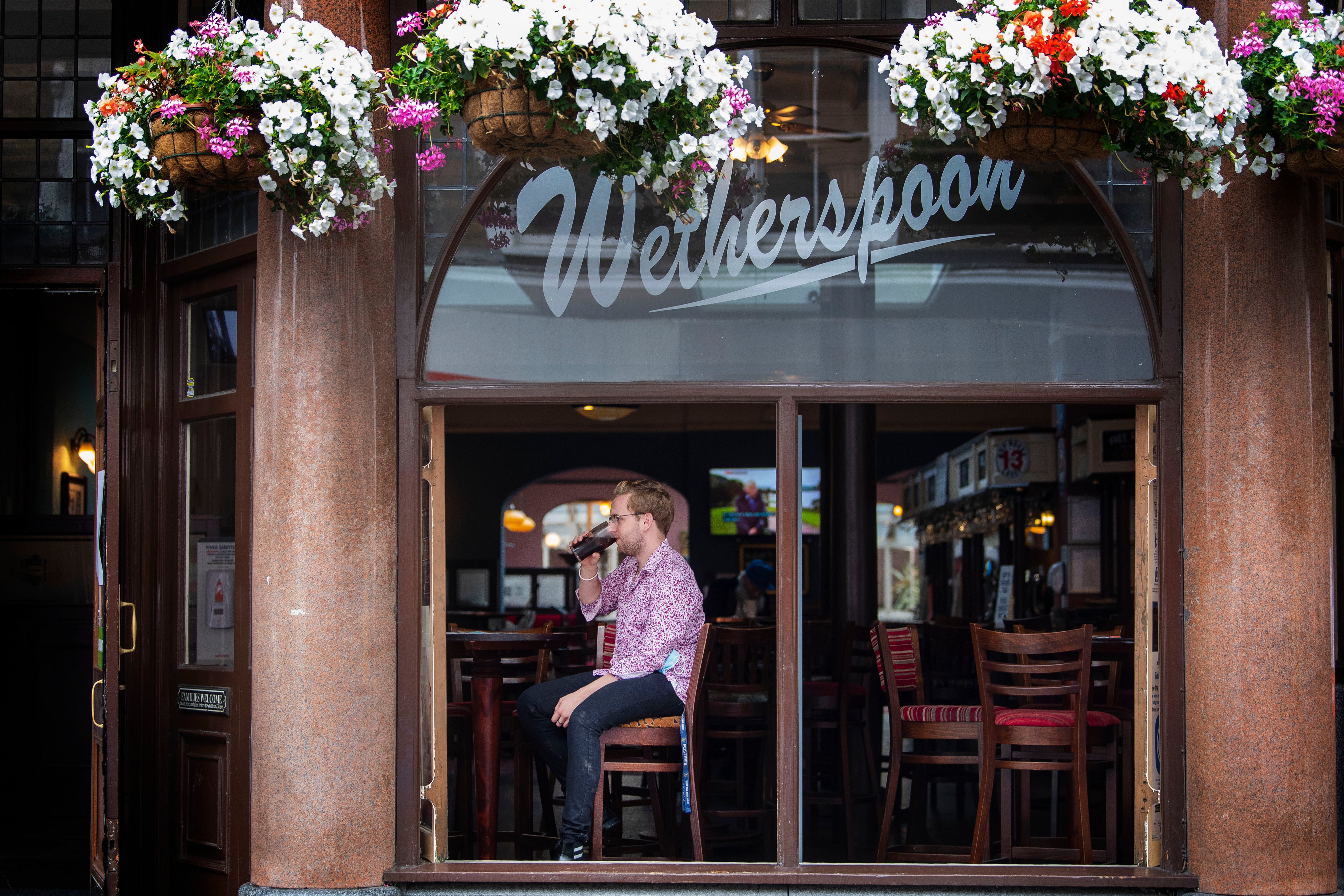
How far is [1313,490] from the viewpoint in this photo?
3.99 metres

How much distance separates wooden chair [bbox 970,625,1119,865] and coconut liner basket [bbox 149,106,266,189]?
2988mm

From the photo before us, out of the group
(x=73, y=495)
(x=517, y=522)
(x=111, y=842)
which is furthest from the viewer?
(x=517, y=522)

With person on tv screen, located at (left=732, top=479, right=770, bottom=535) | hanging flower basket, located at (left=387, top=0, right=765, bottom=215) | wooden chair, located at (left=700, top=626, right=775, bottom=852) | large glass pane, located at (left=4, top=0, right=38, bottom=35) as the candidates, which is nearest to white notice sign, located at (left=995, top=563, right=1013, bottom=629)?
person on tv screen, located at (left=732, top=479, right=770, bottom=535)

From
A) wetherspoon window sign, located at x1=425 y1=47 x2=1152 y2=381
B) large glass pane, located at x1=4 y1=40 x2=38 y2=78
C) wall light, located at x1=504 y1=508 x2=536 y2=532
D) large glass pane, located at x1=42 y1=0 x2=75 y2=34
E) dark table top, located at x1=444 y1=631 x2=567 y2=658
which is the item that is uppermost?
large glass pane, located at x1=42 y1=0 x2=75 y2=34

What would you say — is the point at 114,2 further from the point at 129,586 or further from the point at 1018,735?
the point at 1018,735

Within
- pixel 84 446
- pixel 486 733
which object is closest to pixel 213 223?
pixel 486 733

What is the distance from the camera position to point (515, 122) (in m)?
3.42

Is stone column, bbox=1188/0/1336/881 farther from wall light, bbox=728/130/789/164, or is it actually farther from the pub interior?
wall light, bbox=728/130/789/164

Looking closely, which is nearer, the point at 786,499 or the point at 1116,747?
the point at 786,499

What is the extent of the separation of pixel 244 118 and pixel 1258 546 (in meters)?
3.36

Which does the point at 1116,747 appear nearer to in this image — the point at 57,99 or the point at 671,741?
the point at 671,741

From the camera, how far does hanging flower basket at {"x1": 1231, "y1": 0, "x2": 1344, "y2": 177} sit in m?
3.47

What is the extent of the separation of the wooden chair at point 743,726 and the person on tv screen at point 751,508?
31.4ft

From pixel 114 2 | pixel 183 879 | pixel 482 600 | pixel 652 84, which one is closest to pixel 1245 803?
pixel 652 84
